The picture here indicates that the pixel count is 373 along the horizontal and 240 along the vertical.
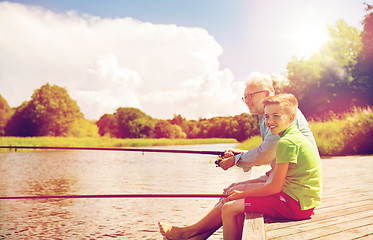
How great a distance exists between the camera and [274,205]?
2416 mm

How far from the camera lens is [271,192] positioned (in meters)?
2.30

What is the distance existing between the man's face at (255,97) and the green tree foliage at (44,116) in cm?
3658

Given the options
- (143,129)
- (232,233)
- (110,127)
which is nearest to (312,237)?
(232,233)

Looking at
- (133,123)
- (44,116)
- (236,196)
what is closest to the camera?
(236,196)

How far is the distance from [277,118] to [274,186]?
44 cm

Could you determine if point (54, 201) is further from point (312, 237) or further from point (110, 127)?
point (110, 127)

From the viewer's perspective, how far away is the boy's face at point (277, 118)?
224 cm

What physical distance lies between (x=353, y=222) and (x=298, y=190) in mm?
631

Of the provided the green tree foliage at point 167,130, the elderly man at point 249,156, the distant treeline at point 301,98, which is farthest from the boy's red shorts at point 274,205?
the green tree foliage at point 167,130

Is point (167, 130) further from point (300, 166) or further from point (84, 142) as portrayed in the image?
point (300, 166)

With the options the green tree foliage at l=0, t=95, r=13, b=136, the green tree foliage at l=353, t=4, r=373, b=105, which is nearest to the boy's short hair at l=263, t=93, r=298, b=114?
the green tree foliage at l=353, t=4, r=373, b=105

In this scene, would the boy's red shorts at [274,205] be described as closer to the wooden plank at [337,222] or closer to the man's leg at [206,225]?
the wooden plank at [337,222]

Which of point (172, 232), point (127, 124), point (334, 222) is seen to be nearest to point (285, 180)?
point (334, 222)

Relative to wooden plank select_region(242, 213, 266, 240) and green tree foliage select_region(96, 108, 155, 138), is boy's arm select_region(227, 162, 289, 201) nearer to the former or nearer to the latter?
wooden plank select_region(242, 213, 266, 240)
